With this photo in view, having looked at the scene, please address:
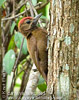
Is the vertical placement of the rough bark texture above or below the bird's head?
below

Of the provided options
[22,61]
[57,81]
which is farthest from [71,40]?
[22,61]

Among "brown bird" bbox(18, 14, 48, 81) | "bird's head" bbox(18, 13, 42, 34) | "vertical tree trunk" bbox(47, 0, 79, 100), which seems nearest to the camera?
"vertical tree trunk" bbox(47, 0, 79, 100)

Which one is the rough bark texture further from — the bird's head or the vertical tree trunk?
the vertical tree trunk

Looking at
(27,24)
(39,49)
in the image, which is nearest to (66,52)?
(39,49)

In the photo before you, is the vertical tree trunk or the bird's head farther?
the bird's head

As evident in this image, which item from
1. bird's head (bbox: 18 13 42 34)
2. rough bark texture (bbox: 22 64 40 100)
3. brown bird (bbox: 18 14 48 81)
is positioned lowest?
rough bark texture (bbox: 22 64 40 100)

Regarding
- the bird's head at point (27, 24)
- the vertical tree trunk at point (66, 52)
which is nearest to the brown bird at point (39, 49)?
the bird's head at point (27, 24)

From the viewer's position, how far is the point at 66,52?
6.56 ft

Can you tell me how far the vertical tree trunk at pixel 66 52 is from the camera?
200 cm

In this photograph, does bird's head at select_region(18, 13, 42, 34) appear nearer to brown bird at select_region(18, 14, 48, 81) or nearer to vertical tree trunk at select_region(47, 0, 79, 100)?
brown bird at select_region(18, 14, 48, 81)

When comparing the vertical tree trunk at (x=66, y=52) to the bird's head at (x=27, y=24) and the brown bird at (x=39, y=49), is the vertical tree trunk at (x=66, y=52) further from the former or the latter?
the bird's head at (x=27, y=24)

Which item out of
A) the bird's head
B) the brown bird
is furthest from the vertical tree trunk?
the bird's head

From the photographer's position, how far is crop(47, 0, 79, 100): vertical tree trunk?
200 centimetres

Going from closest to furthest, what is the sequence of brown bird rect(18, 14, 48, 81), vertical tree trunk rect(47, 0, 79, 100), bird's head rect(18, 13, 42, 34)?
vertical tree trunk rect(47, 0, 79, 100)
brown bird rect(18, 14, 48, 81)
bird's head rect(18, 13, 42, 34)
